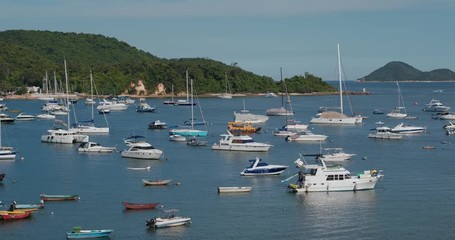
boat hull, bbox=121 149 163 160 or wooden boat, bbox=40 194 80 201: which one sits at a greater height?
boat hull, bbox=121 149 163 160

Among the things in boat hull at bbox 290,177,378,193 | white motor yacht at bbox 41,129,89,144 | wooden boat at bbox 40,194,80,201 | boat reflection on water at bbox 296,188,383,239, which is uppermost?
white motor yacht at bbox 41,129,89,144

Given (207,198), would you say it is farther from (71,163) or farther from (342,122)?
(342,122)

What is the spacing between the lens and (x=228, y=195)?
136 ft

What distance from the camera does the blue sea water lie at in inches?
1352

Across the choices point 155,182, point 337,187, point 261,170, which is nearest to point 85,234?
point 155,182

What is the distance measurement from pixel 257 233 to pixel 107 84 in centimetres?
13682

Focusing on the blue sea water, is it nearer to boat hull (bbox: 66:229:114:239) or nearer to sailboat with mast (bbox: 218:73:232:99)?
boat hull (bbox: 66:229:114:239)

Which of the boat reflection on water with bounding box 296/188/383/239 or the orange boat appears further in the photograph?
the orange boat

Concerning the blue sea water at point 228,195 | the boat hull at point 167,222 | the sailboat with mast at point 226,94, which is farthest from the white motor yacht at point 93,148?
the sailboat with mast at point 226,94

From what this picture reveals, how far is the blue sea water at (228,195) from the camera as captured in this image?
113 feet

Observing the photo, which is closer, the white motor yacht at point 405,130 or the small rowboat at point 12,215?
the small rowboat at point 12,215

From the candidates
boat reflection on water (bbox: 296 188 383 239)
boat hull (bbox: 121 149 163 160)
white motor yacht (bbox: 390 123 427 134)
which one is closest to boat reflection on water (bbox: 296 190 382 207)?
boat reflection on water (bbox: 296 188 383 239)

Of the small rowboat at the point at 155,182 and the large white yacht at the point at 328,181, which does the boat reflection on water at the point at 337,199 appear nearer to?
the large white yacht at the point at 328,181

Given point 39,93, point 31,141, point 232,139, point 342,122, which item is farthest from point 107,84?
point 232,139
